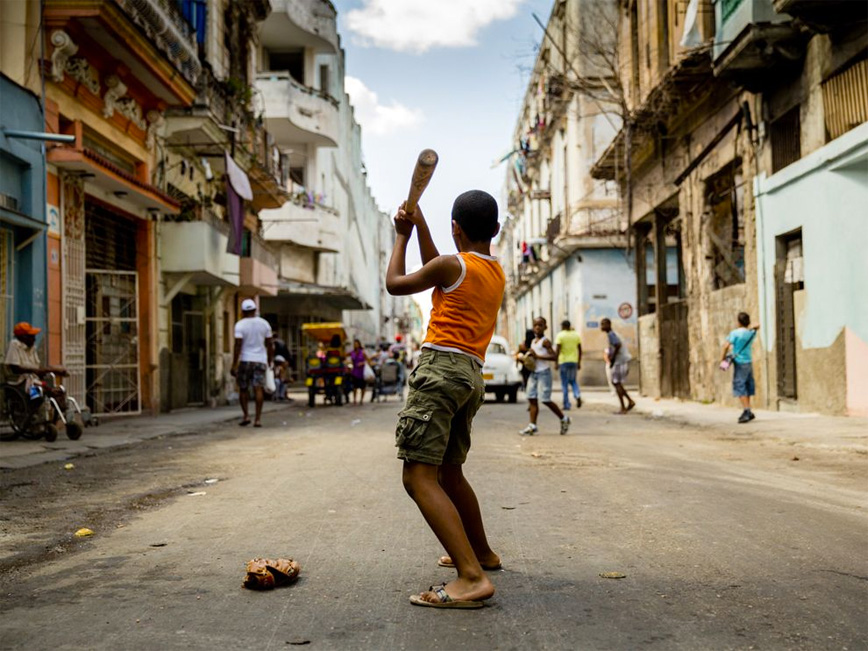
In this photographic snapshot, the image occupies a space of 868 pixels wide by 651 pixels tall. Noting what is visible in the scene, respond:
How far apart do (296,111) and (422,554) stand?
98.0 ft

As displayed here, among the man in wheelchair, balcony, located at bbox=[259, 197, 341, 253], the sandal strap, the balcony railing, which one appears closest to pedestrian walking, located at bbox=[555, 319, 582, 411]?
the balcony railing

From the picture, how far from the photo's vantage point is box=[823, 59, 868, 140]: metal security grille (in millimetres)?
12383

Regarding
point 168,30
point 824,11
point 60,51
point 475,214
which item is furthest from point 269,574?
point 168,30

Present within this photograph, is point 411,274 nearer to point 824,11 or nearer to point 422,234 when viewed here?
point 422,234

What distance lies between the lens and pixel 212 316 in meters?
22.6

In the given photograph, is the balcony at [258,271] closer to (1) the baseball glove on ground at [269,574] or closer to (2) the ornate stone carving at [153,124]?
(2) the ornate stone carving at [153,124]

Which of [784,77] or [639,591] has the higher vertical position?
[784,77]

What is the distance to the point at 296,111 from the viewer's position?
32500 millimetres

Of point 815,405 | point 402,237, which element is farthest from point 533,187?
point 402,237

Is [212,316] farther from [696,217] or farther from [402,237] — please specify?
[402,237]

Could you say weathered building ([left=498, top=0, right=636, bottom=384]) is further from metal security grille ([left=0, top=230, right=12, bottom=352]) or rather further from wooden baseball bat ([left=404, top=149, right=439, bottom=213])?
wooden baseball bat ([left=404, top=149, right=439, bottom=213])

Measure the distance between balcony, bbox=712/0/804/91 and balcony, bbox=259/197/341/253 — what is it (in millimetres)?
22165

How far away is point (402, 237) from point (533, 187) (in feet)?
146

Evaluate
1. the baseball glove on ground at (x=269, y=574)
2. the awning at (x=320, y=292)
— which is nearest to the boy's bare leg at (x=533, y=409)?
the baseball glove on ground at (x=269, y=574)
